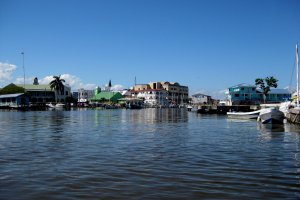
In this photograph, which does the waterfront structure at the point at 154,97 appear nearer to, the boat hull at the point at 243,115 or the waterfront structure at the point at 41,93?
the waterfront structure at the point at 41,93

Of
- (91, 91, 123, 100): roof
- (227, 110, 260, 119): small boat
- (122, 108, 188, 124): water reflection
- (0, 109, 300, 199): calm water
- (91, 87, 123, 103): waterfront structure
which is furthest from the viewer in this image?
(91, 91, 123, 100): roof

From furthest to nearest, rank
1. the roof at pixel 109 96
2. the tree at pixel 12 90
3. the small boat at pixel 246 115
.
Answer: the roof at pixel 109 96
the tree at pixel 12 90
the small boat at pixel 246 115

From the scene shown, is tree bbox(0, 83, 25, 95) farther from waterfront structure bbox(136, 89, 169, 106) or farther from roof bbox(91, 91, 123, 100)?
waterfront structure bbox(136, 89, 169, 106)

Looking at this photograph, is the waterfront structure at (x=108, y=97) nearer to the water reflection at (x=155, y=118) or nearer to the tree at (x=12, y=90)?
the tree at (x=12, y=90)

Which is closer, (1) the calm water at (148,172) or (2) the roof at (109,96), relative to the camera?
(1) the calm water at (148,172)

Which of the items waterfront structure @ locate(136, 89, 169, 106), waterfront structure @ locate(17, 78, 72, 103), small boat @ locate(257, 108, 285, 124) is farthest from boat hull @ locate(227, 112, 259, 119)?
waterfront structure @ locate(136, 89, 169, 106)

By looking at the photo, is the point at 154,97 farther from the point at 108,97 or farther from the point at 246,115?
the point at 246,115

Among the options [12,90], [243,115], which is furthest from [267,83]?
[12,90]

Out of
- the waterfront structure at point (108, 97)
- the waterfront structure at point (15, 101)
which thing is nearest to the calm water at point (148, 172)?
the waterfront structure at point (15, 101)

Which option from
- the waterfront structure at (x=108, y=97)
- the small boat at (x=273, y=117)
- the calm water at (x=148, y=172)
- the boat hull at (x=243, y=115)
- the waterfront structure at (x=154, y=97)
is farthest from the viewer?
the waterfront structure at (x=154, y=97)

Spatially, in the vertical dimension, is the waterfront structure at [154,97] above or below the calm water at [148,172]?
above

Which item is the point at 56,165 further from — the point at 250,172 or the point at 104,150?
the point at 250,172

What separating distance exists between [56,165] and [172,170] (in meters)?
5.09

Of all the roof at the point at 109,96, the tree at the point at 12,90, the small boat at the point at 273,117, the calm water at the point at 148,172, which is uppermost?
the tree at the point at 12,90
